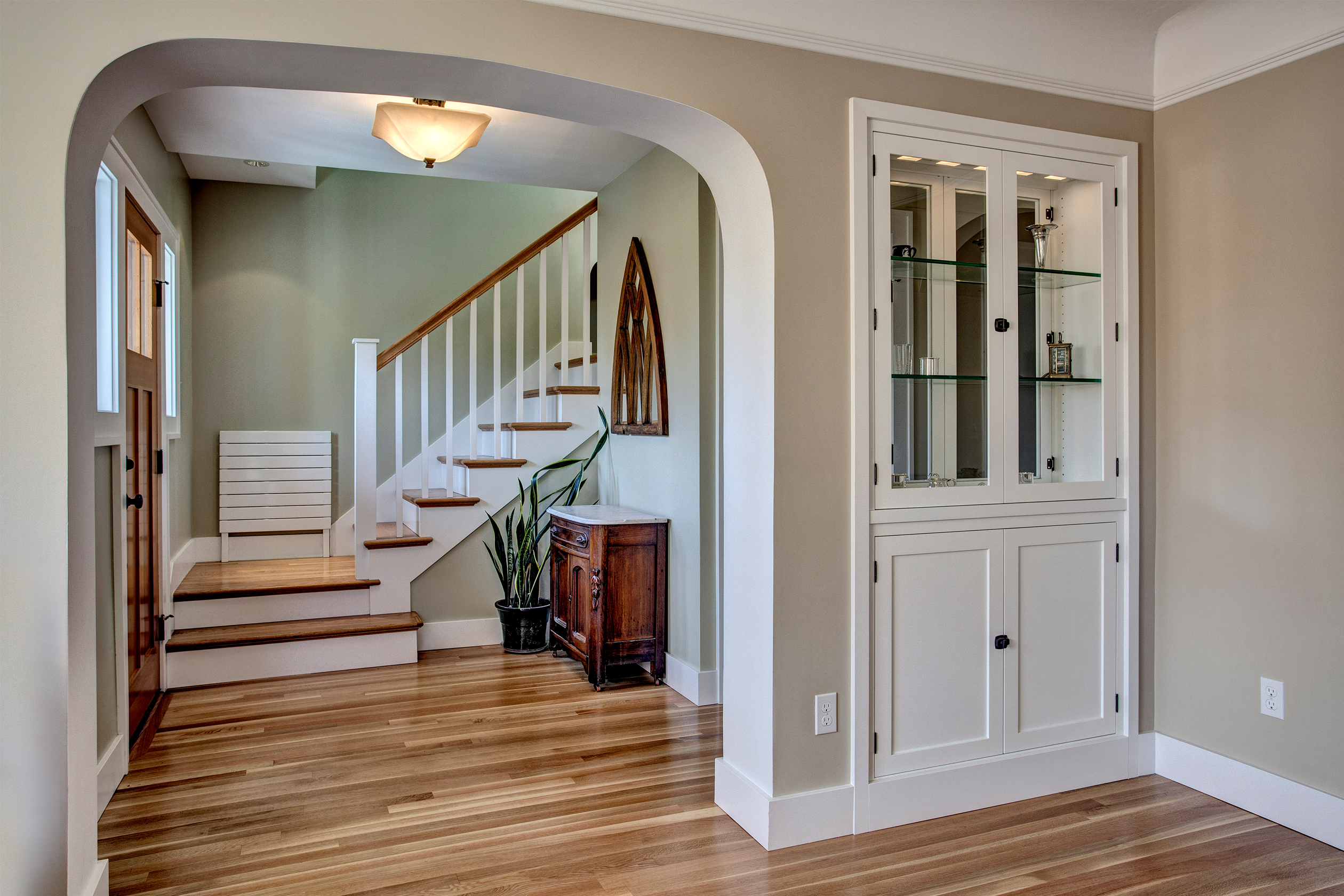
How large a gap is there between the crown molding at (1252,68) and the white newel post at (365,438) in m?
3.66

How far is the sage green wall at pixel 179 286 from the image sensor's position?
3803mm

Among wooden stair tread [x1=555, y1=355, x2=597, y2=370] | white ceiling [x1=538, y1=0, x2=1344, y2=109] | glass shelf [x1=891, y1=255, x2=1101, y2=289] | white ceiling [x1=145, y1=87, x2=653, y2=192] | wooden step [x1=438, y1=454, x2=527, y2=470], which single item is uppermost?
white ceiling [x1=145, y1=87, x2=653, y2=192]

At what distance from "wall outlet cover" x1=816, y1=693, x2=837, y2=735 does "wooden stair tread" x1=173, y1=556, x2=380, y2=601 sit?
2.82 m

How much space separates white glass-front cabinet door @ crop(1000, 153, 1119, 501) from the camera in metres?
2.79

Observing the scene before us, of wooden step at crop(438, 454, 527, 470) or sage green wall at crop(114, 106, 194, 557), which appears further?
wooden step at crop(438, 454, 527, 470)

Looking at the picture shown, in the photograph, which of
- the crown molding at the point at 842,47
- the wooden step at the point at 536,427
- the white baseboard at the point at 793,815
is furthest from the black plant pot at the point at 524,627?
the crown molding at the point at 842,47

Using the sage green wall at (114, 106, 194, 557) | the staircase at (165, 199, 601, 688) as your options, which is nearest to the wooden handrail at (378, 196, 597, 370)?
the staircase at (165, 199, 601, 688)

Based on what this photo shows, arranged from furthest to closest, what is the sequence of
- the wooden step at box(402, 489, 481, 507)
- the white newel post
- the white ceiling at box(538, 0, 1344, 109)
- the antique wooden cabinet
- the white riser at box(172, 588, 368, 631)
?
the wooden step at box(402, 489, 481, 507) < the white newel post < the white riser at box(172, 588, 368, 631) < the antique wooden cabinet < the white ceiling at box(538, 0, 1344, 109)

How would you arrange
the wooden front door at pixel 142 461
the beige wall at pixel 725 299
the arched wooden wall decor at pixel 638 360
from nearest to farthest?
the beige wall at pixel 725 299 → the wooden front door at pixel 142 461 → the arched wooden wall decor at pixel 638 360

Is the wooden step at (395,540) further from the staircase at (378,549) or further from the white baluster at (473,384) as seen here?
the white baluster at (473,384)

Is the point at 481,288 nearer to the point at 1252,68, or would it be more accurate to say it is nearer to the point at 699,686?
the point at 699,686

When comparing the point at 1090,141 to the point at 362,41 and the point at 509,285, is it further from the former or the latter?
the point at 509,285

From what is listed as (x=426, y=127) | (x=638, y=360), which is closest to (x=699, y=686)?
(x=638, y=360)

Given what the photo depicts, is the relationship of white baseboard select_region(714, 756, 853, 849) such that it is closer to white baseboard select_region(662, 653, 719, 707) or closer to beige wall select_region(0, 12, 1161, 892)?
beige wall select_region(0, 12, 1161, 892)
